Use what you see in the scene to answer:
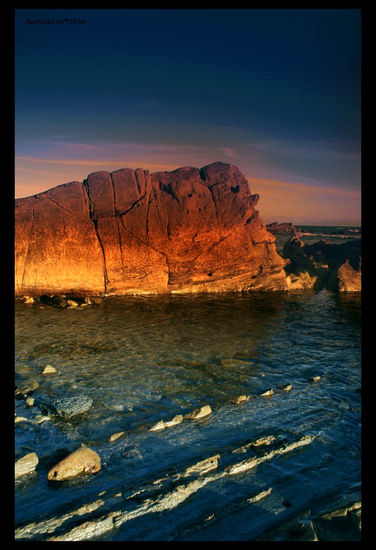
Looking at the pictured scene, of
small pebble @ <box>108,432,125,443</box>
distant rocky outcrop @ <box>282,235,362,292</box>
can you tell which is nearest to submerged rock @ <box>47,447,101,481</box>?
small pebble @ <box>108,432,125,443</box>

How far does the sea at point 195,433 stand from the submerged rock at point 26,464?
0.12 meters

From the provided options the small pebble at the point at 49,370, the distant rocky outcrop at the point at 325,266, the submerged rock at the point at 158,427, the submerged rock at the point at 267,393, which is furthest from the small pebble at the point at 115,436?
the distant rocky outcrop at the point at 325,266

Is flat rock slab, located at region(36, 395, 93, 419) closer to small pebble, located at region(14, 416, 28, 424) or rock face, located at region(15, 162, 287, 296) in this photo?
small pebble, located at region(14, 416, 28, 424)

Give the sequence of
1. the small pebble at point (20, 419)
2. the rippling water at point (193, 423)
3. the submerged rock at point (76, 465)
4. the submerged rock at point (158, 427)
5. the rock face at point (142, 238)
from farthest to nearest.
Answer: the rock face at point (142, 238) < the small pebble at point (20, 419) < the submerged rock at point (158, 427) < the submerged rock at point (76, 465) < the rippling water at point (193, 423)

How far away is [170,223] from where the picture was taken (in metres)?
20.0

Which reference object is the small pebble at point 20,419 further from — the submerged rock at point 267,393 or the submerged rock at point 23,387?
the submerged rock at point 267,393

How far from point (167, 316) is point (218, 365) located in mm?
5418

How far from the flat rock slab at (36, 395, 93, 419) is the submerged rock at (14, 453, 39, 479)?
143cm

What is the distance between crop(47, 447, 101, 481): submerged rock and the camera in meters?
4.92

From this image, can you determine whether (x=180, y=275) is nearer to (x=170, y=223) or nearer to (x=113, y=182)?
(x=170, y=223)

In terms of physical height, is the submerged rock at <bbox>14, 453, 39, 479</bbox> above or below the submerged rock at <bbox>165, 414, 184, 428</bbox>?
below

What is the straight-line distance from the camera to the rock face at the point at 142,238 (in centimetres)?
1802
